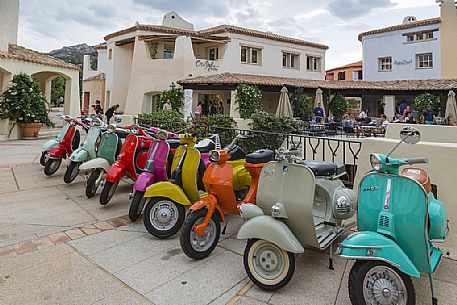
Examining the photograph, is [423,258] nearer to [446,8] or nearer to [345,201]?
[345,201]

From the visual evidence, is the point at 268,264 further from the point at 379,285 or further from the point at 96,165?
the point at 96,165

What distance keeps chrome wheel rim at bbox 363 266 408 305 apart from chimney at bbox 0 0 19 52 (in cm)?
1706

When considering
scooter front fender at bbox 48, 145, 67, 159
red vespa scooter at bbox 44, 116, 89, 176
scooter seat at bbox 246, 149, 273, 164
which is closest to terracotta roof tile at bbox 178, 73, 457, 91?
red vespa scooter at bbox 44, 116, 89, 176

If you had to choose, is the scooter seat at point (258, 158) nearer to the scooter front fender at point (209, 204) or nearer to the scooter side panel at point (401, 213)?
the scooter front fender at point (209, 204)

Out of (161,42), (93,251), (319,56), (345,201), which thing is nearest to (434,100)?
(319,56)

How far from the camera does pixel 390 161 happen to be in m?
2.42

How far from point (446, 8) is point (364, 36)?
5.68 meters

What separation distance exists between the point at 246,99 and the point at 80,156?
443 inches

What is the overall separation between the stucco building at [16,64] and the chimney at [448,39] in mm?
23924

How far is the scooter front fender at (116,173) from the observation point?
15.4 ft

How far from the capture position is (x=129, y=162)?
5.00m

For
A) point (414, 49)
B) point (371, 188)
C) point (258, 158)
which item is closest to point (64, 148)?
point (258, 158)

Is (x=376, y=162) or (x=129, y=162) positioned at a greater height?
(x=376, y=162)

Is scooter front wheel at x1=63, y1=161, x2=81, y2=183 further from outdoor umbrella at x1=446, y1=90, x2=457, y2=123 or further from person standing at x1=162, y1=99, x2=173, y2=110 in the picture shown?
outdoor umbrella at x1=446, y1=90, x2=457, y2=123
